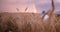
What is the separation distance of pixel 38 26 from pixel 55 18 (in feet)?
0.60

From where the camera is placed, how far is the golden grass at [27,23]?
106 centimetres

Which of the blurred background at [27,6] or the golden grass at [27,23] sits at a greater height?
the blurred background at [27,6]

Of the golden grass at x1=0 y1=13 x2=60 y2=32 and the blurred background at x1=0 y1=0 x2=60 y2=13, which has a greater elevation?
the blurred background at x1=0 y1=0 x2=60 y2=13

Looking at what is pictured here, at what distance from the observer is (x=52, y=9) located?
1.07 metres

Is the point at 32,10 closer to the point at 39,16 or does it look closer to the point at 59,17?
the point at 39,16

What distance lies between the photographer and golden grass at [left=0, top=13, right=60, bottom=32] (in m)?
1.06

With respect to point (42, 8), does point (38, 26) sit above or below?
below

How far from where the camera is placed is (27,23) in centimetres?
108

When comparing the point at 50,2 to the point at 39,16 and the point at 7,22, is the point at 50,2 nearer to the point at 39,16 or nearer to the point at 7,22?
the point at 39,16

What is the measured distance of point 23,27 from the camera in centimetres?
108

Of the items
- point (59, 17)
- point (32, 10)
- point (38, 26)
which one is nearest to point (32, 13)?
point (32, 10)

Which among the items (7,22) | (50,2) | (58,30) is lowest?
(58,30)

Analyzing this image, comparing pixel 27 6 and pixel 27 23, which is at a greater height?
pixel 27 6

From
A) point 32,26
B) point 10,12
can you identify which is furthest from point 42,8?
point 10,12
